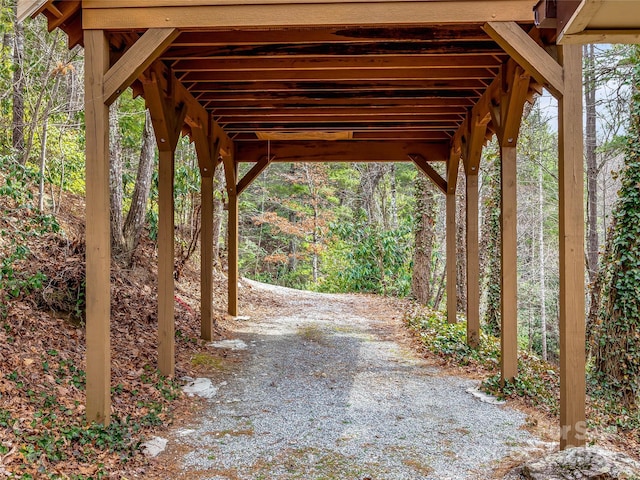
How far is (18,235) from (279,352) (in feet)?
11.4

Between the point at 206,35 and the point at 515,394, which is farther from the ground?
the point at 206,35

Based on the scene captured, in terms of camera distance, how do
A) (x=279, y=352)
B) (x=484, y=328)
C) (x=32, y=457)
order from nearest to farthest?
(x=32, y=457) < (x=279, y=352) < (x=484, y=328)

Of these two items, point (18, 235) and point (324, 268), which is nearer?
point (18, 235)

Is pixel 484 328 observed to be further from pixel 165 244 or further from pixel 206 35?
pixel 206 35

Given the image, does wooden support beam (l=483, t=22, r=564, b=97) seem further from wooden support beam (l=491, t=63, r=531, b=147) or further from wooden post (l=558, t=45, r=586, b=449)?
wooden support beam (l=491, t=63, r=531, b=147)

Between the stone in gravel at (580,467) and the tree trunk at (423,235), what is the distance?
26.6 ft

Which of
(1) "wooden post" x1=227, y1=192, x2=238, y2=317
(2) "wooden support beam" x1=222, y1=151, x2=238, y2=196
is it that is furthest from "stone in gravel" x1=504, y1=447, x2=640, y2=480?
(2) "wooden support beam" x1=222, y1=151, x2=238, y2=196

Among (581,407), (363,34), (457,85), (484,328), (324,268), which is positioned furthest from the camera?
(324,268)

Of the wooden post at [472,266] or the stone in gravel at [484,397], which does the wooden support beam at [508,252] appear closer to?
the stone in gravel at [484,397]

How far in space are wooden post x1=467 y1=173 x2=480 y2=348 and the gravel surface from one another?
3.10ft

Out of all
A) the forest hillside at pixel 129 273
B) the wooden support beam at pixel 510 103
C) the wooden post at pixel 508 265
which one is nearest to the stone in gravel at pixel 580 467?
the forest hillside at pixel 129 273

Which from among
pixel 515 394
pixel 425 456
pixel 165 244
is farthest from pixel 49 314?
pixel 515 394

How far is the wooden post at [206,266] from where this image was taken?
6.85 m

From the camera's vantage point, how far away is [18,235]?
5.12 m
